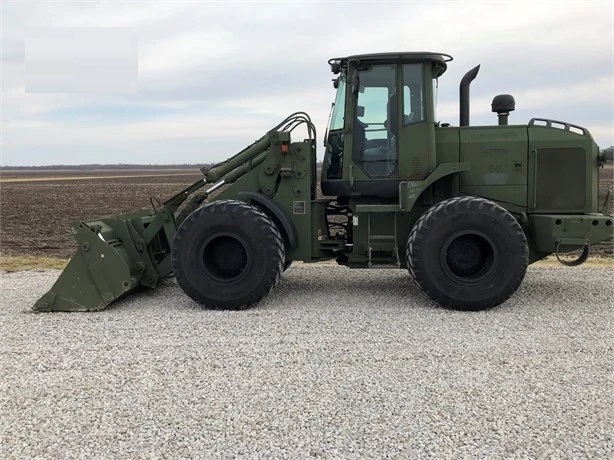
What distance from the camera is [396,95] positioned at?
7.38 meters

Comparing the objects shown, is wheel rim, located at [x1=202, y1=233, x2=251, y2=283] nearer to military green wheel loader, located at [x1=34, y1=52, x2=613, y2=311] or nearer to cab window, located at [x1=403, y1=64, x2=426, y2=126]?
military green wheel loader, located at [x1=34, y1=52, x2=613, y2=311]

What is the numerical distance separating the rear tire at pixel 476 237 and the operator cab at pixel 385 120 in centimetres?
81

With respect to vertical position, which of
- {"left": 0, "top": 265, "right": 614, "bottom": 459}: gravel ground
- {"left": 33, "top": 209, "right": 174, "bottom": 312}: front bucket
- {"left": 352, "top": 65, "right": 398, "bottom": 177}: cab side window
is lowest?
{"left": 0, "top": 265, "right": 614, "bottom": 459}: gravel ground

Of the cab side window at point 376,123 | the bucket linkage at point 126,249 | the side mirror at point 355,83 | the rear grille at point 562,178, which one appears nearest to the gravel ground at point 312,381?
the bucket linkage at point 126,249

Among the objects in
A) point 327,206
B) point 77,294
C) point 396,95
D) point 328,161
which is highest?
point 396,95

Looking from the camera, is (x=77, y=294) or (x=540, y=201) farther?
(x=540, y=201)

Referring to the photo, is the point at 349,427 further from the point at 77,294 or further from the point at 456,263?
the point at 77,294

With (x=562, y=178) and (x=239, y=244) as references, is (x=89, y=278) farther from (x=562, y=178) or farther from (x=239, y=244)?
(x=562, y=178)

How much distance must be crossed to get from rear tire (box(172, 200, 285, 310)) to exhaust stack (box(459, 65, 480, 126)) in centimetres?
321

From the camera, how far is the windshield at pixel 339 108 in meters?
7.66

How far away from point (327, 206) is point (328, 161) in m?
0.64

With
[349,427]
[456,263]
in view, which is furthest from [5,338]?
[456,263]

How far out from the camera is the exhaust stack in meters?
7.95

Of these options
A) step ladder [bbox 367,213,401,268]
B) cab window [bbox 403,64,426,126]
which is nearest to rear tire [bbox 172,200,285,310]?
step ladder [bbox 367,213,401,268]
